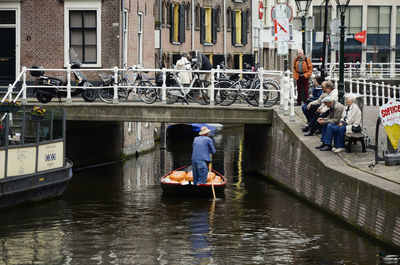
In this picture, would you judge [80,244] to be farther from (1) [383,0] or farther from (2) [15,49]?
(1) [383,0]

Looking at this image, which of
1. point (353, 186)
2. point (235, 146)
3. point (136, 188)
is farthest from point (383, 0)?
point (353, 186)

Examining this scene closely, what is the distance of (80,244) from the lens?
18094 mm

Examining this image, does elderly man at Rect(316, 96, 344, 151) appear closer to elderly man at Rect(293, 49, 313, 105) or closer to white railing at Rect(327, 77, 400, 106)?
white railing at Rect(327, 77, 400, 106)

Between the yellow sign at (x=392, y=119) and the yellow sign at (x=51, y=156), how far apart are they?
8388 millimetres

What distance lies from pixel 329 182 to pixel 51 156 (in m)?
7.21

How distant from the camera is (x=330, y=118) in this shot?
2280 cm

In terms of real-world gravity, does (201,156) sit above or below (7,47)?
below

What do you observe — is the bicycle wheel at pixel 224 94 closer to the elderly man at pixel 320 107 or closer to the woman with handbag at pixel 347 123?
the elderly man at pixel 320 107

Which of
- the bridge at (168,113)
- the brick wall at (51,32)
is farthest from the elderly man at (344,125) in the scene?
the brick wall at (51,32)

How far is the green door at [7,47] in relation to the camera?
32812mm

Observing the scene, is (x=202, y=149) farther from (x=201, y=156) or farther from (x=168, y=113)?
(x=168, y=113)

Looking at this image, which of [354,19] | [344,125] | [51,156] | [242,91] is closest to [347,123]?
[344,125]

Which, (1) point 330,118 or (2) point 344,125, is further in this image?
(1) point 330,118

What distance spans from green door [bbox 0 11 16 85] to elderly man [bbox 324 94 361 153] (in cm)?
1456
